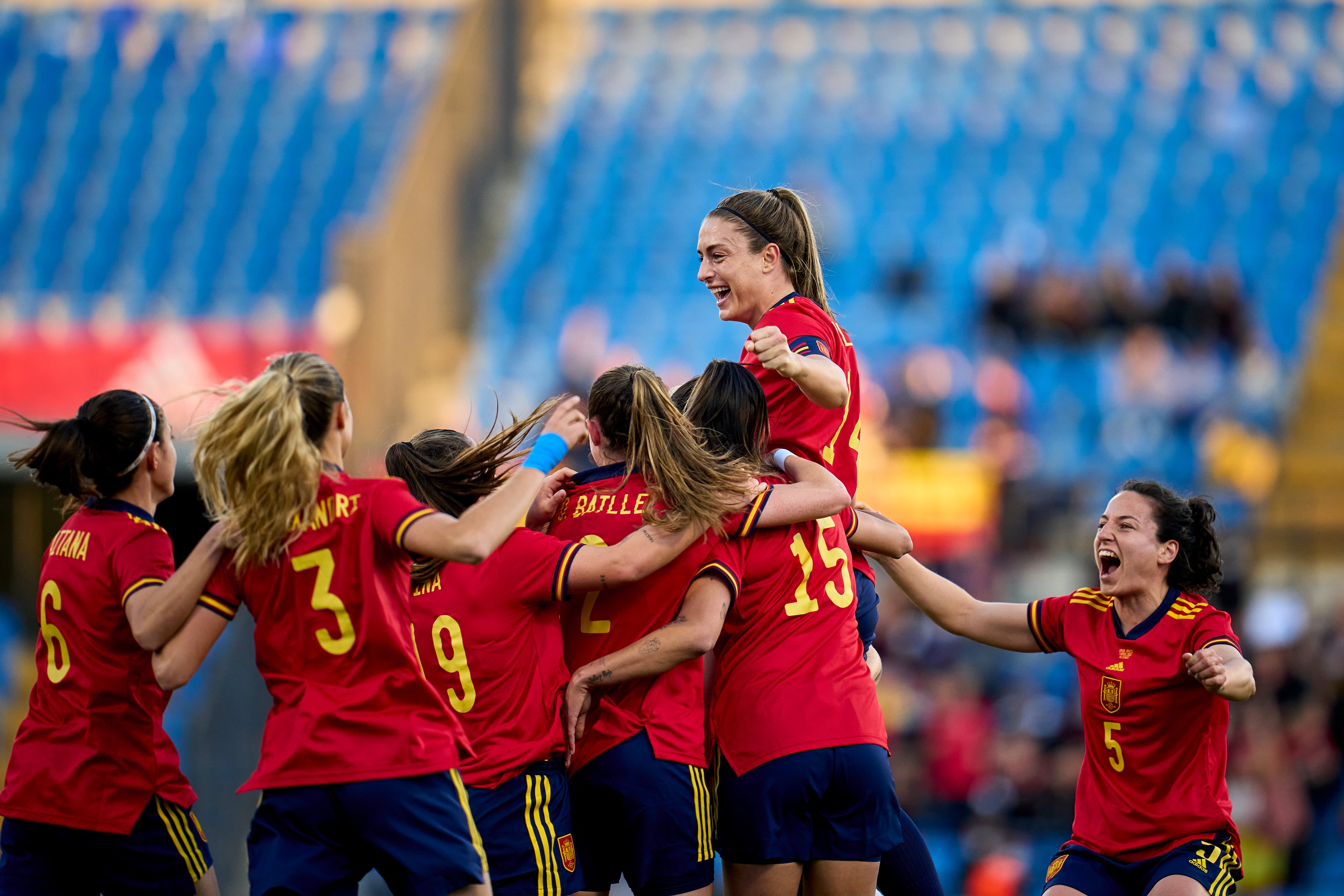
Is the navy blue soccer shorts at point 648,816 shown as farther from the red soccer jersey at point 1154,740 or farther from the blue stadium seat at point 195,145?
the blue stadium seat at point 195,145

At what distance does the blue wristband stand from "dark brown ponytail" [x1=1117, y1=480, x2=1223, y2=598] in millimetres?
2009

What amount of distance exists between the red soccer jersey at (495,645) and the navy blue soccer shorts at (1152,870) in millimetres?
1687

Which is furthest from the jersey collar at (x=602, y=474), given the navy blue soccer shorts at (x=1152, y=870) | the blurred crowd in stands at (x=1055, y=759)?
the blurred crowd in stands at (x=1055, y=759)

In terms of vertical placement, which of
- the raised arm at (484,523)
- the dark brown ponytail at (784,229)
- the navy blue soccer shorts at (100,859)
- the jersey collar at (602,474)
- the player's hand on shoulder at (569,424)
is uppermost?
the dark brown ponytail at (784,229)

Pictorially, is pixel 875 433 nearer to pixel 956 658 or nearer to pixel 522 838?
pixel 956 658

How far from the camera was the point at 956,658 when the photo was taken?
10523 mm

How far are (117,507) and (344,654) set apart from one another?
100 cm

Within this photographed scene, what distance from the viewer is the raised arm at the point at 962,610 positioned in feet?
16.1

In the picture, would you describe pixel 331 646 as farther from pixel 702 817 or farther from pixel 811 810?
pixel 811 810

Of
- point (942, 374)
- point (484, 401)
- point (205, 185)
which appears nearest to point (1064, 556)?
point (942, 374)

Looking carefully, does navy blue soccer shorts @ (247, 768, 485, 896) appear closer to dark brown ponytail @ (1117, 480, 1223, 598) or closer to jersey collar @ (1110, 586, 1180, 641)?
jersey collar @ (1110, 586, 1180, 641)

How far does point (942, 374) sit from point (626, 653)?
889cm

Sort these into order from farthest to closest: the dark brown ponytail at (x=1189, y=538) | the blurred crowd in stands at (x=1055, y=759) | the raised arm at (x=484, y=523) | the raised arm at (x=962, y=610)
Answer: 1. the blurred crowd in stands at (x=1055, y=759)
2. the raised arm at (x=962, y=610)
3. the dark brown ponytail at (x=1189, y=538)
4. the raised arm at (x=484, y=523)

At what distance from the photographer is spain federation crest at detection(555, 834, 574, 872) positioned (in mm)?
3939
